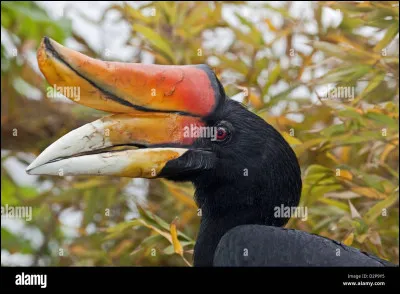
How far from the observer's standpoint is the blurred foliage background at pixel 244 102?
4.07m

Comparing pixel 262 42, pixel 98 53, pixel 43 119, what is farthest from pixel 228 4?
pixel 43 119

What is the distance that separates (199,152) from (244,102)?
0.94m

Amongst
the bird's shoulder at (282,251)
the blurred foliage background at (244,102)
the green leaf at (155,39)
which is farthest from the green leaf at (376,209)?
the green leaf at (155,39)

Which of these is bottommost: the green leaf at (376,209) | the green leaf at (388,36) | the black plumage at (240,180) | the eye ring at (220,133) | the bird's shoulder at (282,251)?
the bird's shoulder at (282,251)

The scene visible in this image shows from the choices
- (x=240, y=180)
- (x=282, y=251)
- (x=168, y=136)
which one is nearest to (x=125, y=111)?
(x=168, y=136)

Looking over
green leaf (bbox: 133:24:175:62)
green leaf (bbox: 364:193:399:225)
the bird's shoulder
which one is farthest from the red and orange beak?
green leaf (bbox: 133:24:175:62)

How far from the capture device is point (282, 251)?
2.99 m

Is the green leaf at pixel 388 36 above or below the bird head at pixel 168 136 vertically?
above

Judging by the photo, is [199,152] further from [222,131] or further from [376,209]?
[376,209]

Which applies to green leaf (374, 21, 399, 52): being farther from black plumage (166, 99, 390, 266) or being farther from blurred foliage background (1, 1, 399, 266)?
black plumage (166, 99, 390, 266)

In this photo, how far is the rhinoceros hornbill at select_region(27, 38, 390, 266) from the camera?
9.75 ft

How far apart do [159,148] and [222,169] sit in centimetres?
25

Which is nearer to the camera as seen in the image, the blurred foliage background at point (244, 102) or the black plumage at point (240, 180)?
the black plumage at point (240, 180)

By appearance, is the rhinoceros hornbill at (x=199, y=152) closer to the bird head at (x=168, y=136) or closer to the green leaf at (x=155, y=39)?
the bird head at (x=168, y=136)
